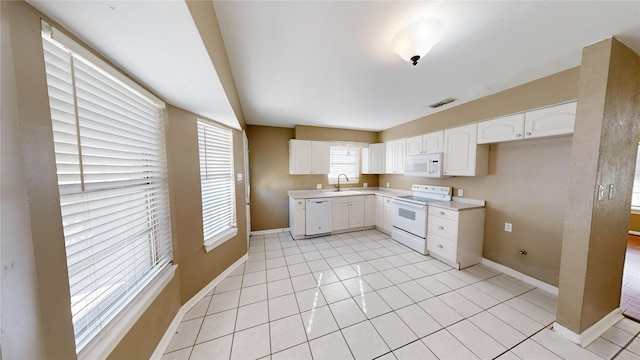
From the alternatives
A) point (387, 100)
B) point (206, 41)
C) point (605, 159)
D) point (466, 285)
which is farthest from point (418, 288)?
point (206, 41)

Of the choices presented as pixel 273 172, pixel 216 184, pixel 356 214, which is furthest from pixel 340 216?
pixel 216 184

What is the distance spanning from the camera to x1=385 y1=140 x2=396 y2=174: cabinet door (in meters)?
4.18

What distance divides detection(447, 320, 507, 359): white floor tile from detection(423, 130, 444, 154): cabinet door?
2.41 meters

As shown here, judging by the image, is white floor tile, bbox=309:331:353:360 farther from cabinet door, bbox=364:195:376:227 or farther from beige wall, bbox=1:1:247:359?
cabinet door, bbox=364:195:376:227

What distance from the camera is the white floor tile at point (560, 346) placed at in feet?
4.82

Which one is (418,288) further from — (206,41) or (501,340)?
(206,41)

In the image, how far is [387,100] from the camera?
9.02 ft

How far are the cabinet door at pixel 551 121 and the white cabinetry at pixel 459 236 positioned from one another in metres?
1.17

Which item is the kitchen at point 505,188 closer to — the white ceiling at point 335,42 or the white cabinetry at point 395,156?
the white ceiling at point 335,42

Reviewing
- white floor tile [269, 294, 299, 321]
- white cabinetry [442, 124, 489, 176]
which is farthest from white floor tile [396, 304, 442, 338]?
white cabinetry [442, 124, 489, 176]

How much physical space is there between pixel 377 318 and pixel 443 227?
175 centimetres

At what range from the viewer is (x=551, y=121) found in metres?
2.02

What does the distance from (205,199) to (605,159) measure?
3.72m

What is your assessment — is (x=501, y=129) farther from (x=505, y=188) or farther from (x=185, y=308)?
(x=185, y=308)
